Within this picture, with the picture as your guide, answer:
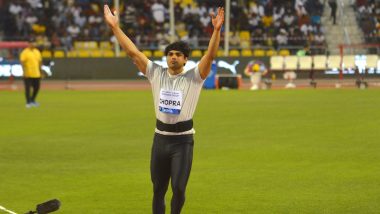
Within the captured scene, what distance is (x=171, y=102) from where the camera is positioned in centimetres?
1012

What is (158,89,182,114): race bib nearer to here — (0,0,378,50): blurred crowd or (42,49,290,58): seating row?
(42,49,290,58): seating row

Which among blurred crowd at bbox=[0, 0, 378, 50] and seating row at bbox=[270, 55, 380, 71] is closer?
seating row at bbox=[270, 55, 380, 71]

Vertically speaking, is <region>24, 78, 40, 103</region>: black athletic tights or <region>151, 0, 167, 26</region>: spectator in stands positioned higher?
<region>151, 0, 167, 26</region>: spectator in stands

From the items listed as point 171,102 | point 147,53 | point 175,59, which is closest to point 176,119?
point 171,102

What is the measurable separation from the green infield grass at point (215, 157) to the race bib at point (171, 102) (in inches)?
88.7

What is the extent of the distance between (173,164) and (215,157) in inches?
291

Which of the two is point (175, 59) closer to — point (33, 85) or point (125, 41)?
point (125, 41)

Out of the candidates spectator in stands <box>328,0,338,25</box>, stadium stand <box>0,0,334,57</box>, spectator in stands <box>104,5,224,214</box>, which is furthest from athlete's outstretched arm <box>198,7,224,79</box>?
spectator in stands <box>328,0,338,25</box>

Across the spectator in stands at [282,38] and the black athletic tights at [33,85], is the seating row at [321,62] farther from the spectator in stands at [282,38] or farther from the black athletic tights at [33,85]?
the black athletic tights at [33,85]

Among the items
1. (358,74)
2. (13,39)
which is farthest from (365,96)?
(13,39)

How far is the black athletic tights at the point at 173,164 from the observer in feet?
33.1

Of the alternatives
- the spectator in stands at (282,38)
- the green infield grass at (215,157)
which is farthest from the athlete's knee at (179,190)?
the spectator in stands at (282,38)

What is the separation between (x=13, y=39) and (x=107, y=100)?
16.7 meters

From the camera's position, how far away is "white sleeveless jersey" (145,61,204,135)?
10.1 metres
